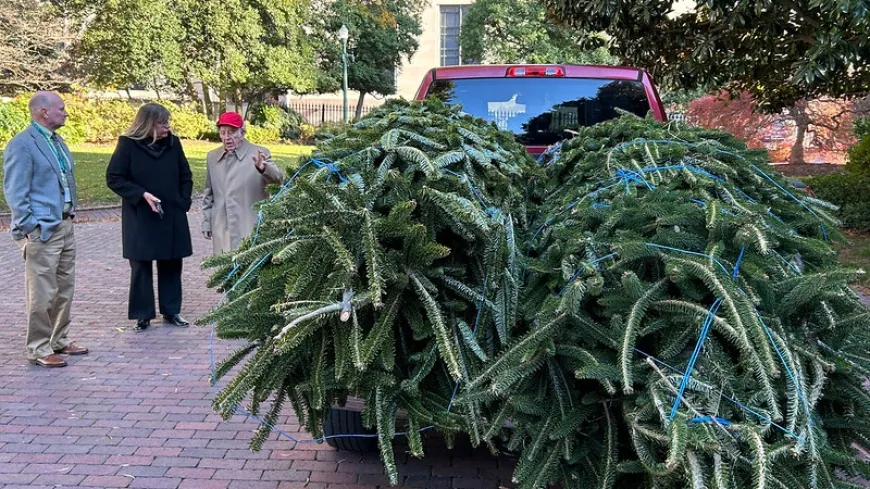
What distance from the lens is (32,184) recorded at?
516 cm

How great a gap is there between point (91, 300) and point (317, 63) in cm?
2906

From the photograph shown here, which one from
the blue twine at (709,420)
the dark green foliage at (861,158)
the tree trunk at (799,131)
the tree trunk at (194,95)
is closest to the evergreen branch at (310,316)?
the blue twine at (709,420)

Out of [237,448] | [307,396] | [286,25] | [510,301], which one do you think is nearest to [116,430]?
[237,448]

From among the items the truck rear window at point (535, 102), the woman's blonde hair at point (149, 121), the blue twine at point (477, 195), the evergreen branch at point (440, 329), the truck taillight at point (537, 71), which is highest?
the truck taillight at point (537, 71)

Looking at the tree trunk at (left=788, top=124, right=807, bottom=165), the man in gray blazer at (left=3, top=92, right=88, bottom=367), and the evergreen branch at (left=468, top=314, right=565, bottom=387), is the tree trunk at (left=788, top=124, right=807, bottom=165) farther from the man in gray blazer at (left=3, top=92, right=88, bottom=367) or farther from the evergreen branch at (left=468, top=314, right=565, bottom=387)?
the evergreen branch at (left=468, top=314, right=565, bottom=387)

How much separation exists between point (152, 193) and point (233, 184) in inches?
38.5

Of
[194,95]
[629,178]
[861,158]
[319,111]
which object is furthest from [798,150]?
[319,111]

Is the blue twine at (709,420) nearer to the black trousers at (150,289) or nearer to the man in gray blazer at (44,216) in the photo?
the man in gray blazer at (44,216)

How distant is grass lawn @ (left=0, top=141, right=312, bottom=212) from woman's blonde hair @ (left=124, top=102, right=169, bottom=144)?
1.66m

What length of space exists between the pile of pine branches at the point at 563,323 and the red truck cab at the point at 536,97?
2354mm

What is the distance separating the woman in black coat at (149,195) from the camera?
5965 millimetres

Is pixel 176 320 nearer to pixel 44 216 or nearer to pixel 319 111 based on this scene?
pixel 44 216

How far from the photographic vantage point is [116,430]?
4.36 metres

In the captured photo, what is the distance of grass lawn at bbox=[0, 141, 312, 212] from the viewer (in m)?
13.4
